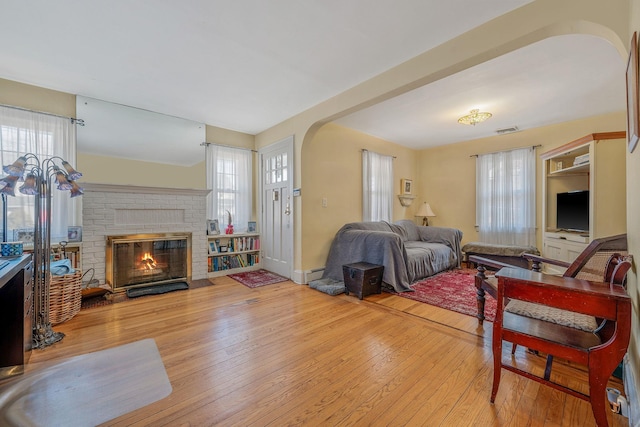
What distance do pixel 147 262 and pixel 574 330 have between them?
14.8 ft

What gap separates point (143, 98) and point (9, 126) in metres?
1.36

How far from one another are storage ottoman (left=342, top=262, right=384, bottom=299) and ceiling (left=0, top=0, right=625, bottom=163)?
7.28 feet

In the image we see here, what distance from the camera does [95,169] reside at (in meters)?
3.36

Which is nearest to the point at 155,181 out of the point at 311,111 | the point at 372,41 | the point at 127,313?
the point at 127,313

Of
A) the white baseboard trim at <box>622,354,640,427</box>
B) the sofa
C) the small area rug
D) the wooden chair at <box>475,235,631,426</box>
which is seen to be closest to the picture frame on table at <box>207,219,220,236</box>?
the sofa

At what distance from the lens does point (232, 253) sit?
14.7 ft

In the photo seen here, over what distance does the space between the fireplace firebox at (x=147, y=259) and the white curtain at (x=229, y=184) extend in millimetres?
678

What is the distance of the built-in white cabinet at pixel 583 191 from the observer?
2.96m

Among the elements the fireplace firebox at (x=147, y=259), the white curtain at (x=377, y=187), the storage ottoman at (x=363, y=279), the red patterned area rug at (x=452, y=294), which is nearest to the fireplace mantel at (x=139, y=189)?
the fireplace firebox at (x=147, y=259)

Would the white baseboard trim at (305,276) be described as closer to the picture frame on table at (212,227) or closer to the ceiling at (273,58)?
the picture frame on table at (212,227)

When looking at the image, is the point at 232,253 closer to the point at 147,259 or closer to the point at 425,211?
the point at 147,259

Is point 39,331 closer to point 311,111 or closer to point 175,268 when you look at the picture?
point 175,268

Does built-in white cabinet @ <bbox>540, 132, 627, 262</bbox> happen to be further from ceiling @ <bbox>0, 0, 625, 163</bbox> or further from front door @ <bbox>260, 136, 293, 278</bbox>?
front door @ <bbox>260, 136, 293, 278</bbox>

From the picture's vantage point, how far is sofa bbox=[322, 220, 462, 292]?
3.55 m
